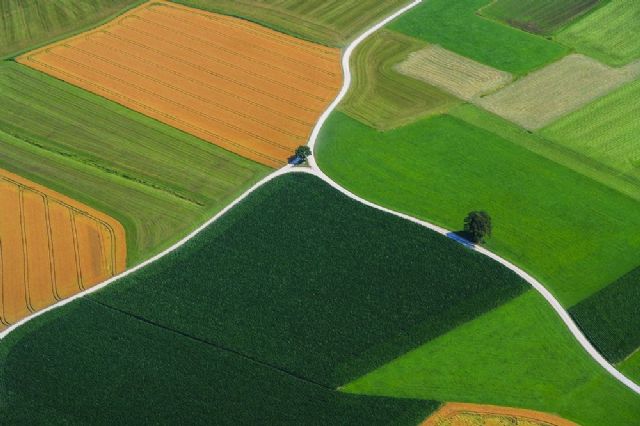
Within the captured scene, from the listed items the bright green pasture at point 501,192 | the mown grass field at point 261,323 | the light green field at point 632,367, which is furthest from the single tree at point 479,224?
the light green field at point 632,367

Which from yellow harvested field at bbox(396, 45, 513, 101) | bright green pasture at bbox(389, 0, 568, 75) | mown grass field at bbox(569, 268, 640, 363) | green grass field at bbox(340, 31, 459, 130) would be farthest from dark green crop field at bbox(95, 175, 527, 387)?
bright green pasture at bbox(389, 0, 568, 75)

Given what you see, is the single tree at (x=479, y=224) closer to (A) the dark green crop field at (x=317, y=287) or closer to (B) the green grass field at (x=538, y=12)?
(A) the dark green crop field at (x=317, y=287)

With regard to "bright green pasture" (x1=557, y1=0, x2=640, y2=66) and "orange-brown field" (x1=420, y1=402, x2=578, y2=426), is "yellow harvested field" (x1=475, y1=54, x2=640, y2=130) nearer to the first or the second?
"bright green pasture" (x1=557, y1=0, x2=640, y2=66)

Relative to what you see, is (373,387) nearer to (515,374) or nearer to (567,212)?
(515,374)

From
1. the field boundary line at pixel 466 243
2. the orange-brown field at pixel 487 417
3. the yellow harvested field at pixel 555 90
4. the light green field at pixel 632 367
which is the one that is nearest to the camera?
the orange-brown field at pixel 487 417

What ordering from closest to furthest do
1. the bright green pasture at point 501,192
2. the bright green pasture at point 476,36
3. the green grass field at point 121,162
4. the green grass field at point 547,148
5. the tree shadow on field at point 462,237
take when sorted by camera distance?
the bright green pasture at point 501,192 < the tree shadow on field at point 462,237 < the green grass field at point 121,162 < the green grass field at point 547,148 < the bright green pasture at point 476,36

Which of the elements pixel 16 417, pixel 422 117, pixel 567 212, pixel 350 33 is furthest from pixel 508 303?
pixel 350 33
